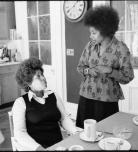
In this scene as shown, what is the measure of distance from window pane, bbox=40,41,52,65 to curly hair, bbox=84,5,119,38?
217 cm

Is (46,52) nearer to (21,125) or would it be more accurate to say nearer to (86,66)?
(86,66)

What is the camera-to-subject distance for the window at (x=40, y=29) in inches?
158

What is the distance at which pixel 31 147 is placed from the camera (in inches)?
57.6

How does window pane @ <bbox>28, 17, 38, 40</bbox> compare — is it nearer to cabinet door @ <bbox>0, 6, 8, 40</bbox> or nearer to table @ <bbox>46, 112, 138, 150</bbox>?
cabinet door @ <bbox>0, 6, 8, 40</bbox>

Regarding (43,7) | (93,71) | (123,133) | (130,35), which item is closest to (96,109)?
(93,71)

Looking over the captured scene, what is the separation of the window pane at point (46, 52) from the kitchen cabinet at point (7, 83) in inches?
28.3

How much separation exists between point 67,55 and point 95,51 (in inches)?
70.2

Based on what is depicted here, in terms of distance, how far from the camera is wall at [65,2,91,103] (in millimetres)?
3512

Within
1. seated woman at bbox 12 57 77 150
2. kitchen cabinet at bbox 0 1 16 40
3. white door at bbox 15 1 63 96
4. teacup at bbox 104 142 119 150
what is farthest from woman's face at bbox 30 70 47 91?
kitchen cabinet at bbox 0 1 16 40

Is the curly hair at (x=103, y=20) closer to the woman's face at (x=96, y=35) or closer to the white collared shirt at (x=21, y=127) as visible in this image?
the woman's face at (x=96, y=35)

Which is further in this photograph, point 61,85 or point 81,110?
point 61,85

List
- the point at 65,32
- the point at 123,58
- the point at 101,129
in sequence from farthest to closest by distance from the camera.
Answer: the point at 65,32
the point at 123,58
the point at 101,129

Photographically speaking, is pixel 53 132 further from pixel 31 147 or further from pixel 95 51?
pixel 95 51

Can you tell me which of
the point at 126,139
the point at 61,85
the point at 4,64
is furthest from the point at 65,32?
the point at 126,139
